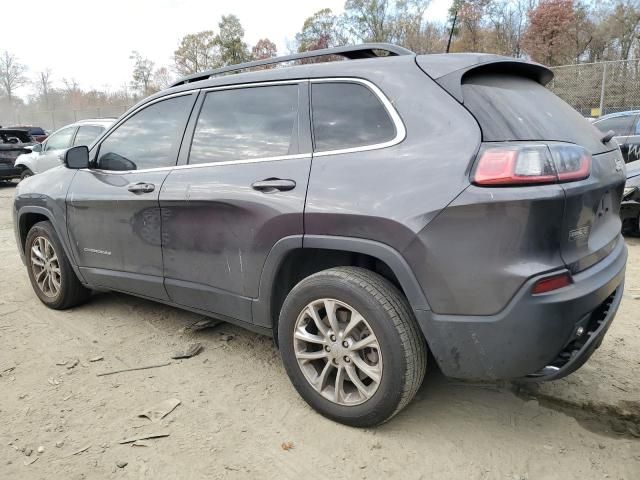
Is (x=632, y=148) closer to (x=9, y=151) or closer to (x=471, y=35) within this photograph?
(x=9, y=151)

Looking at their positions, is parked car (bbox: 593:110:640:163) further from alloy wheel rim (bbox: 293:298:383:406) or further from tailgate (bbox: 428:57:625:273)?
alloy wheel rim (bbox: 293:298:383:406)

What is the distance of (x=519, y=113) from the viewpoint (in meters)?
2.32

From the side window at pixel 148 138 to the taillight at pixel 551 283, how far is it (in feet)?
7.49

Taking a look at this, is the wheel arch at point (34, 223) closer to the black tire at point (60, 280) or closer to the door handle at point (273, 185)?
the black tire at point (60, 280)

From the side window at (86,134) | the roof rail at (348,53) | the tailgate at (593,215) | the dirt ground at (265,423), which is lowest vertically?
the dirt ground at (265,423)

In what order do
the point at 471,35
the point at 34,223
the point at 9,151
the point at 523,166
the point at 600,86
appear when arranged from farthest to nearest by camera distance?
the point at 471,35 < the point at 600,86 < the point at 9,151 < the point at 34,223 < the point at 523,166

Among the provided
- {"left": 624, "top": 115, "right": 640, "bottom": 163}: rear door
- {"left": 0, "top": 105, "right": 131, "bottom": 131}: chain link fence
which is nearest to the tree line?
{"left": 0, "top": 105, "right": 131, "bottom": 131}: chain link fence

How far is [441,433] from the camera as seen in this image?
2543 mm

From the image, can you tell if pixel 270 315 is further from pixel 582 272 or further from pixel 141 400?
pixel 582 272

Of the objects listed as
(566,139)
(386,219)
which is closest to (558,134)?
(566,139)

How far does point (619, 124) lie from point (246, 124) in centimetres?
825

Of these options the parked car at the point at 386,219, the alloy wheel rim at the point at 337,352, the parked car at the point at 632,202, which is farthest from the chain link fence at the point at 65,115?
the alloy wheel rim at the point at 337,352

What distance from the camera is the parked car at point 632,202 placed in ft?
19.9

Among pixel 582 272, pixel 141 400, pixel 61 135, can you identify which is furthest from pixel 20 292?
pixel 61 135
